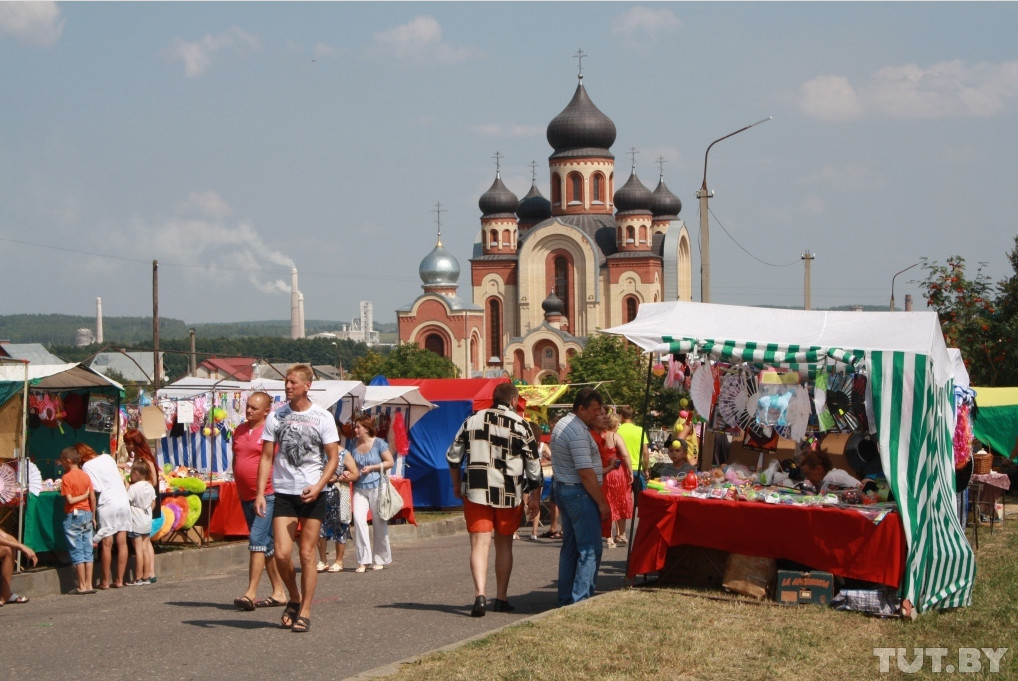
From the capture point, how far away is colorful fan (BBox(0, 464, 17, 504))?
11.2 metres


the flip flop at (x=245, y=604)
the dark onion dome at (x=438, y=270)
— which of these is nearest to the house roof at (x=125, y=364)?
the dark onion dome at (x=438, y=270)

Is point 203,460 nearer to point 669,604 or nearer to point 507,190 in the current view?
point 669,604

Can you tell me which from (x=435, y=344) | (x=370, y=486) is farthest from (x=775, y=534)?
(x=435, y=344)

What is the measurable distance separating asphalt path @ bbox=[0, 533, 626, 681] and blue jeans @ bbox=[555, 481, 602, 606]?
1.06 ft

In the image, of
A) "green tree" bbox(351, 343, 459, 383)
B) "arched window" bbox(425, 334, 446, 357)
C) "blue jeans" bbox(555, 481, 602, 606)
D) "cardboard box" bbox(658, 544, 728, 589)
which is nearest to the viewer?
"blue jeans" bbox(555, 481, 602, 606)

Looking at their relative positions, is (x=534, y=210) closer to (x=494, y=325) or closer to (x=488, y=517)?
(x=494, y=325)

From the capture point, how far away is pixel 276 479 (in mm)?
8281

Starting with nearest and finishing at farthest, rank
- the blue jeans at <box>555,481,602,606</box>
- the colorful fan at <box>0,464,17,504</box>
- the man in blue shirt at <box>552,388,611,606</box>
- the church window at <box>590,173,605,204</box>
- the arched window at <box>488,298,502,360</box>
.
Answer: the man in blue shirt at <box>552,388,611,606</box> → the blue jeans at <box>555,481,602,606</box> → the colorful fan at <box>0,464,17,504</box> → the church window at <box>590,173,605,204</box> → the arched window at <box>488,298,502,360</box>

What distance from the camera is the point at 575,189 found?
3068 inches

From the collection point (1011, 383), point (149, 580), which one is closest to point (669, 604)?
point (149, 580)

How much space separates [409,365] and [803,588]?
216 feet

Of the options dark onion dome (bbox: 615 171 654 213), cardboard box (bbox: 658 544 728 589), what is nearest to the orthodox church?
dark onion dome (bbox: 615 171 654 213)

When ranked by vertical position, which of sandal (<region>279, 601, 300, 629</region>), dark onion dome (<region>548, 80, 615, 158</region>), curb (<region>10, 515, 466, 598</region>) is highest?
dark onion dome (<region>548, 80, 615, 158</region>)

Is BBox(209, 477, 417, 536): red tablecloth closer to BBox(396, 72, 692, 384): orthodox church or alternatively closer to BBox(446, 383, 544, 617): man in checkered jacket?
BBox(446, 383, 544, 617): man in checkered jacket
